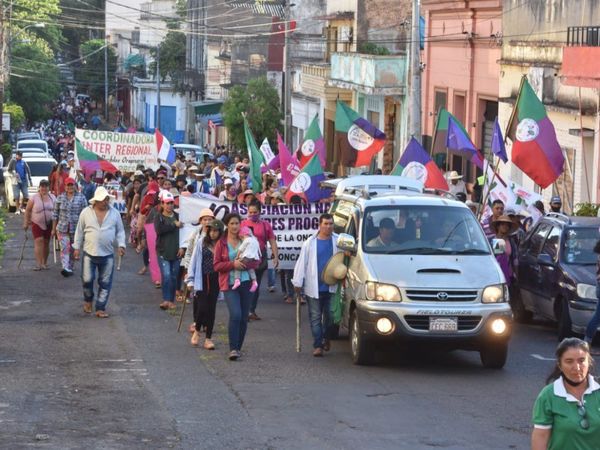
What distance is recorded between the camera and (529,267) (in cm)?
1906

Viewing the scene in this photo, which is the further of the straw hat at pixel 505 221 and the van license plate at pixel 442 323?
the straw hat at pixel 505 221

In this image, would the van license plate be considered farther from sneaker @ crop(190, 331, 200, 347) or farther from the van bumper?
sneaker @ crop(190, 331, 200, 347)

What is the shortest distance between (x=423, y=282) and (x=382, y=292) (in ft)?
1.38

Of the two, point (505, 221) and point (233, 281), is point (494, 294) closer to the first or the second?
point (233, 281)

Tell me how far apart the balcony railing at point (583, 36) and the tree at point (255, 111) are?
29997mm

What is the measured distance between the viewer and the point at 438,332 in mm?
14109

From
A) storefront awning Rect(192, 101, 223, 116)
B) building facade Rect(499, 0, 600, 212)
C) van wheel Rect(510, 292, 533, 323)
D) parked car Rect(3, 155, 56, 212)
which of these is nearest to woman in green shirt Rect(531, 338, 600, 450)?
van wheel Rect(510, 292, 533, 323)

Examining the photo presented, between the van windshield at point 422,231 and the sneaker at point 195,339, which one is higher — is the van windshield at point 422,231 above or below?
above

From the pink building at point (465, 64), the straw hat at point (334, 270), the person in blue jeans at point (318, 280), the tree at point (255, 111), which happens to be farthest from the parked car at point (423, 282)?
the tree at point (255, 111)

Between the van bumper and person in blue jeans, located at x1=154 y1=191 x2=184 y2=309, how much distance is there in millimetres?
5626

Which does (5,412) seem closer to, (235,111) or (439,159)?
(439,159)

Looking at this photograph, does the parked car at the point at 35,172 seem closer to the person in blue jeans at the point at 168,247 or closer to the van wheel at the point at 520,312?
the person in blue jeans at the point at 168,247

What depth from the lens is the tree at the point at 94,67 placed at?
10906cm

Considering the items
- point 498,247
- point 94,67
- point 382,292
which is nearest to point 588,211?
point 498,247
